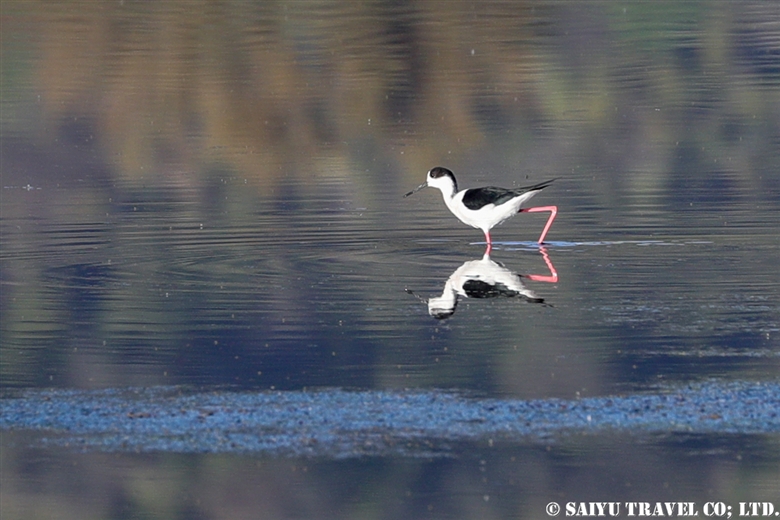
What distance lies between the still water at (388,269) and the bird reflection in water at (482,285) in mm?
45

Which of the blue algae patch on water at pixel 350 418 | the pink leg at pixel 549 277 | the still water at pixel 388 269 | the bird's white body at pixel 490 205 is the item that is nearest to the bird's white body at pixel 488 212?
the bird's white body at pixel 490 205

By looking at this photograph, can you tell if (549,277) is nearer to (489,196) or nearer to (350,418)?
(489,196)

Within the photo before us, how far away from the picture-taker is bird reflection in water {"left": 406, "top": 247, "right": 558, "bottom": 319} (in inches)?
430

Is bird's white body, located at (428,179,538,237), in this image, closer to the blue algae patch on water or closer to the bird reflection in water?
the bird reflection in water

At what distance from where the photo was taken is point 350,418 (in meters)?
8.03

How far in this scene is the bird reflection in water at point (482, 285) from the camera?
10.9 meters

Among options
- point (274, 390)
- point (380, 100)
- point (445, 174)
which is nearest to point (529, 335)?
point (274, 390)

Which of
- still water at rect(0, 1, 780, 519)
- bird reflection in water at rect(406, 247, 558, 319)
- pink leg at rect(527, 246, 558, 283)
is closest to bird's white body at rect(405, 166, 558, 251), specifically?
still water at rect(0, 1, 780, 519)

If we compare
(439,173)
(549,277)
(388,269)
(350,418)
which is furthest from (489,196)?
(350,418)

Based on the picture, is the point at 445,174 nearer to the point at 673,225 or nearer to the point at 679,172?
the point at 673,225

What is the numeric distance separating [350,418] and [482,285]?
149 inches

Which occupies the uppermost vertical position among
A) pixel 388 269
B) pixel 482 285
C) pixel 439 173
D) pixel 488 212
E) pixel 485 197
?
pixel 439 173

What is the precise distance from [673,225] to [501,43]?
16.4 m

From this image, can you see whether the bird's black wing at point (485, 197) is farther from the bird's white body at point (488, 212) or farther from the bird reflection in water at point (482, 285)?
the bird reflection in water at point (482, 285)
